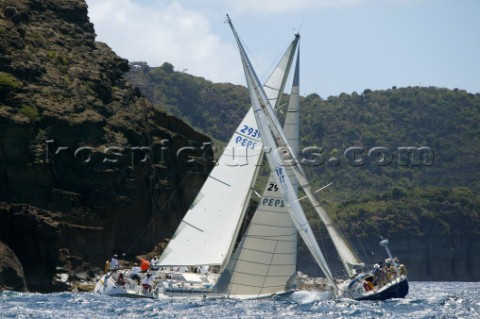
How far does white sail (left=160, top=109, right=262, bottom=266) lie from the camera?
41.0m

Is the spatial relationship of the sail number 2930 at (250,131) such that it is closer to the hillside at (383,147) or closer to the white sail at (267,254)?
the white sail at (267,254)

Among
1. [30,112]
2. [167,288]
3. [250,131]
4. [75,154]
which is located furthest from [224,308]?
[30,112]

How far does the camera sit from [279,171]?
128 feet

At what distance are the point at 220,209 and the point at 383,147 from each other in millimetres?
119036

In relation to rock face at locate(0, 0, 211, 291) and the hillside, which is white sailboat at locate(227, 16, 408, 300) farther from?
the hillside

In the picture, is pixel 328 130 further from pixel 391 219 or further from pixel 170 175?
pixel 170 175

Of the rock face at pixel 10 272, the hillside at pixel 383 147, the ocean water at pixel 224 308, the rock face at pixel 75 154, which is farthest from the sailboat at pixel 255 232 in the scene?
the hillside at pixel 383 147

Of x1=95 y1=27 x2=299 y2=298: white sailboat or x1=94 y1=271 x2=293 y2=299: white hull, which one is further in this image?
x1=94 y1=271 x2=293 y2=299: white hull

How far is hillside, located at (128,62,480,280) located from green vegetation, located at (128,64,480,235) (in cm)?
15

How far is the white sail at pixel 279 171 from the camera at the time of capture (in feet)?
125

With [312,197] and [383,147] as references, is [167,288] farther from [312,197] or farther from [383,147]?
[383,147]

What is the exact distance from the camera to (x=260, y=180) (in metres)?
109

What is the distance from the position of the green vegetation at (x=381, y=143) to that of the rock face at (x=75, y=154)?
177ft

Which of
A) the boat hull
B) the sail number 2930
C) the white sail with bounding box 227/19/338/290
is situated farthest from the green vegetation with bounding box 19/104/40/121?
the boat hull
